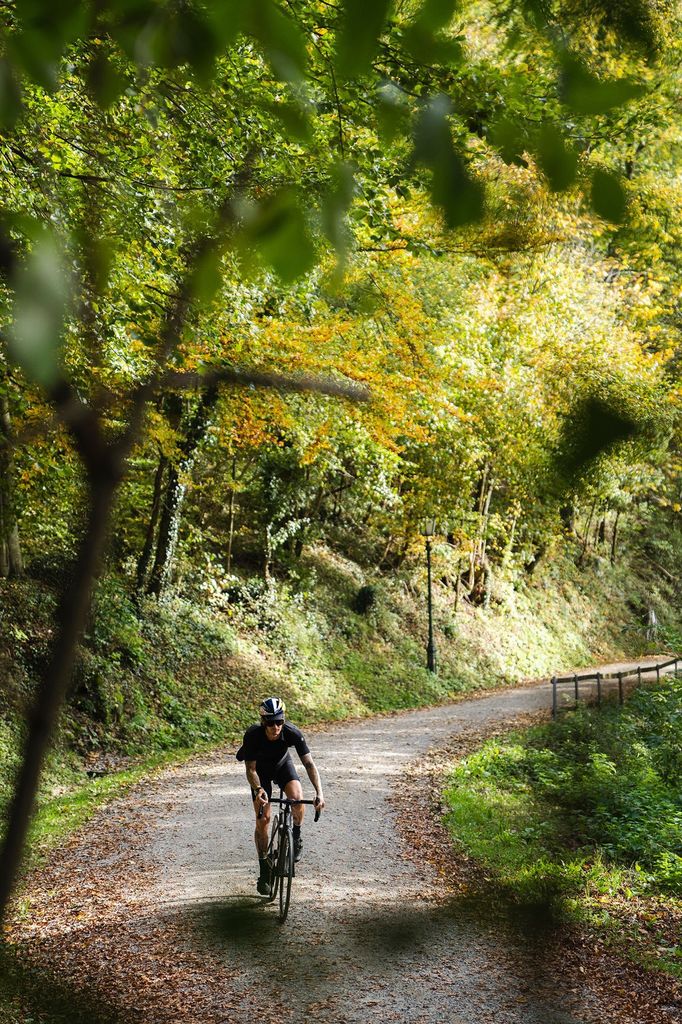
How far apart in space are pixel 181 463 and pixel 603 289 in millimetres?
13604

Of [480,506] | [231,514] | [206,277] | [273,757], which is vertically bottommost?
[273,757]

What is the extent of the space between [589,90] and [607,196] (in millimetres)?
194

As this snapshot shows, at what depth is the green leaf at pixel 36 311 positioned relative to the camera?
2.90 feet

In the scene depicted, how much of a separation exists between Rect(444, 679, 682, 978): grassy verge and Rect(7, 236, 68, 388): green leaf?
3391 millimetres

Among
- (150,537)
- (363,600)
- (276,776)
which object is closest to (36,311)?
(276,776)

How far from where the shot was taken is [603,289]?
21.9 meters

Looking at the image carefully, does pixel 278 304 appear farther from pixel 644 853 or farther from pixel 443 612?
pixel 443 612

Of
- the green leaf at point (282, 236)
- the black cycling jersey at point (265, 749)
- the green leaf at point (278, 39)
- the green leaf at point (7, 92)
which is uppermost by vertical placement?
the green leaf at point (278, 39)

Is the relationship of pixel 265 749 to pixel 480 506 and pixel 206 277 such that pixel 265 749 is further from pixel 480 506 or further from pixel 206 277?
pixel 480 506

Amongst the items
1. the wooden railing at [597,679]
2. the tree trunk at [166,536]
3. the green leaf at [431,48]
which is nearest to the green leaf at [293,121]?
the green leaf at [431,48]

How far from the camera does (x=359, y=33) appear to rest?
4.42ft

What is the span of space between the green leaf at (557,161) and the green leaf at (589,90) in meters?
0.09

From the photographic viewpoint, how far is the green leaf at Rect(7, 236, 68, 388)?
0.88 meters

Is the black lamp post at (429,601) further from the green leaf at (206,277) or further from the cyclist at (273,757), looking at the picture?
the green leaf at (206,277)
